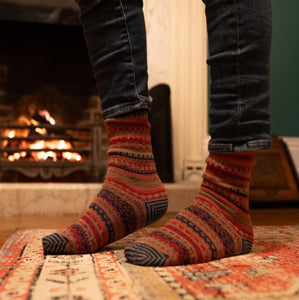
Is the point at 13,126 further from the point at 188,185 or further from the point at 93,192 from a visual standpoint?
the point at 188,185

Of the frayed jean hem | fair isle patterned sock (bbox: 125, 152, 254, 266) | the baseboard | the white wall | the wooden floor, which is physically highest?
the white wall

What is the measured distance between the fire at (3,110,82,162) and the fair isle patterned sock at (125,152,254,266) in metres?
1.20

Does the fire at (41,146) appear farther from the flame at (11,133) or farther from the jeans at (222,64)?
the jeans at (222,64)

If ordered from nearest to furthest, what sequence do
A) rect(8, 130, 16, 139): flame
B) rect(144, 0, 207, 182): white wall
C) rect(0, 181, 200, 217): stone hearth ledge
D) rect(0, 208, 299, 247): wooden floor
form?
1. rect(0, 208, 299, 247): wooden floor
2. rect(0, 181, 200, 217): stone hearth ledge
3. rect(144, 0, 207, 182): white wall
4. rect(8, 130, 16, 139): flame

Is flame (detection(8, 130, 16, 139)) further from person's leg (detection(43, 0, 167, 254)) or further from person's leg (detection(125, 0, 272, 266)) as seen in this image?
person's leg (detection(125, 0, 272, 266))

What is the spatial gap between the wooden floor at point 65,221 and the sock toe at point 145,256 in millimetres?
455

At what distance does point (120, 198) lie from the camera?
26.1 inches

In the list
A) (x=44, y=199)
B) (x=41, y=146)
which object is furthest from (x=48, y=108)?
(x=44, y=199)

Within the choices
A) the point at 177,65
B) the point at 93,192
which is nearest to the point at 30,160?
the point at 93,192

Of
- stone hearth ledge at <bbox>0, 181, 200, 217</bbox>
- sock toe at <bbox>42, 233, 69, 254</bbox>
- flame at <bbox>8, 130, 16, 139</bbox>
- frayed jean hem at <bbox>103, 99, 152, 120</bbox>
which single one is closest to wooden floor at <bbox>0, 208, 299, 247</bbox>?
stone hearth ledge at <bbox>0, 181, 200, 217</bbox>

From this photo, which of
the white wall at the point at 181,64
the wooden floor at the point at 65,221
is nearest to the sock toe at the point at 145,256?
the wooden floor at the point at 65,221

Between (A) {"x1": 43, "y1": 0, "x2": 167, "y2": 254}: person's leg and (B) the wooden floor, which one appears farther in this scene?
(B) the wooden floor

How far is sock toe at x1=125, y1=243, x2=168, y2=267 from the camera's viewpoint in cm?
54

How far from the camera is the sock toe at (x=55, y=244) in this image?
62 cm
